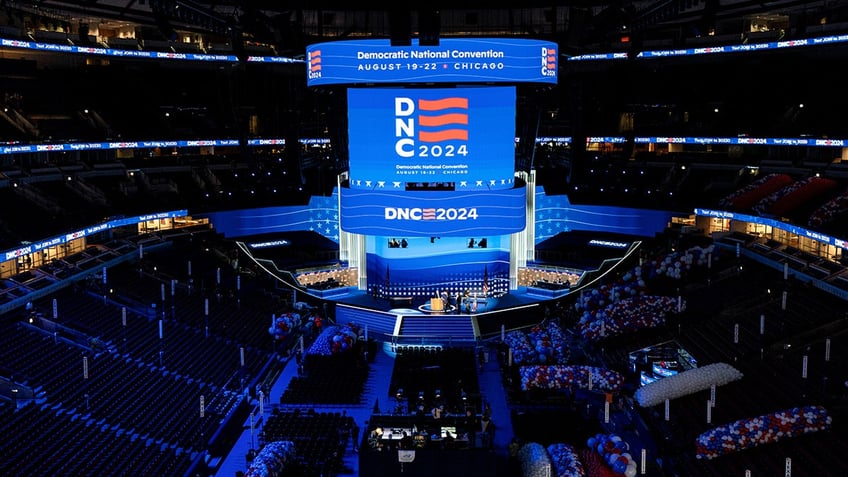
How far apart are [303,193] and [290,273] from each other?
720 cm

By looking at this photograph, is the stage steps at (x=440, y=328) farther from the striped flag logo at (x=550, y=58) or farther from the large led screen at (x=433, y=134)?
the striped flag logo at (x=550, y=58)

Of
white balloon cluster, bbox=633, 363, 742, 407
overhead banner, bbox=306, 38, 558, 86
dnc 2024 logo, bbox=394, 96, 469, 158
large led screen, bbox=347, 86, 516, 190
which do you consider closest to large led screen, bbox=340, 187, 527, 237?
large led screen, bbox=347, 86, 516, 190

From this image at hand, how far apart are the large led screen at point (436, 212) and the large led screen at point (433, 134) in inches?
27.5

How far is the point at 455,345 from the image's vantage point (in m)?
37.8

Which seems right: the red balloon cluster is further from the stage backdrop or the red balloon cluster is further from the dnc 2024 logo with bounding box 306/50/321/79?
the dnc 2024 logo with bounding box 306/50/321/79

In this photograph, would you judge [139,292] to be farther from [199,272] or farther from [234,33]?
[234,33]

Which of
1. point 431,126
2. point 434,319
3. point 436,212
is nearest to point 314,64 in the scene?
point 431,126

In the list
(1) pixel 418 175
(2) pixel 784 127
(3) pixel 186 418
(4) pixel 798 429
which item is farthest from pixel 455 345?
(2) pixel 784 127

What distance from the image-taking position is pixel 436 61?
37656mm

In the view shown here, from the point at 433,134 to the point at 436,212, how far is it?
138 inches

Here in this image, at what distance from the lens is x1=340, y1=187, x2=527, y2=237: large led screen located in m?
39.2

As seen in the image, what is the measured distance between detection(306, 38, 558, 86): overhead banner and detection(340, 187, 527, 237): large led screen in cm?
513

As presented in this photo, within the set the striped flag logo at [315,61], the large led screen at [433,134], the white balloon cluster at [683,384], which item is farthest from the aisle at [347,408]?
the striped flag logo at [315,61]

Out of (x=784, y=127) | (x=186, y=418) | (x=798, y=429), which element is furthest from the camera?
(x=784, y=127)
